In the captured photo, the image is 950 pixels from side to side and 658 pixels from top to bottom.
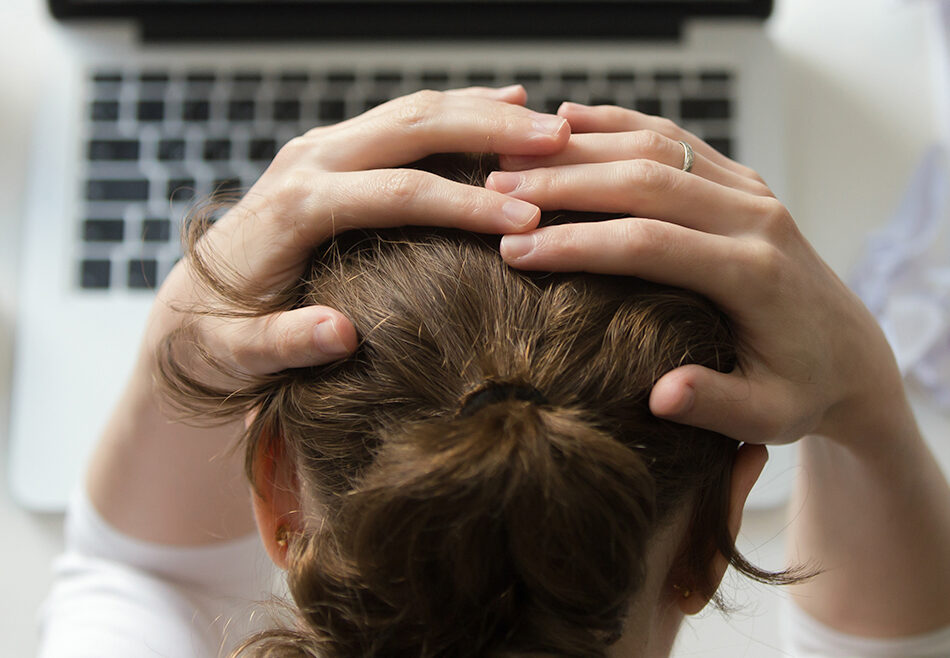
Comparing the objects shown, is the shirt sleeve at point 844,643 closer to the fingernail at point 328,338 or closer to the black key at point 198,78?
the fingernail at point 328,338

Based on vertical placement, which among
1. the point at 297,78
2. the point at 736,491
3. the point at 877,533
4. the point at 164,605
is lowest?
the point at 164,605

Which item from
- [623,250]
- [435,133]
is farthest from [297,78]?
[623,250]

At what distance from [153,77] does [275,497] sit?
0.54 meters

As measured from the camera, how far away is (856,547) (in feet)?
1.99

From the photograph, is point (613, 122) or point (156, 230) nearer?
point (613, 122)

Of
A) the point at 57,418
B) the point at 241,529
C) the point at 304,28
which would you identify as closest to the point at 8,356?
the point at 57,418

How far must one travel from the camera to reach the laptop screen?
81 centimetres

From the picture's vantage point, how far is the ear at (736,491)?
1.40 ft

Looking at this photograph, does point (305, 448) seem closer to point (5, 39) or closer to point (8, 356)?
point (8, 356)

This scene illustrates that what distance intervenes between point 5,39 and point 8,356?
353 millimetres

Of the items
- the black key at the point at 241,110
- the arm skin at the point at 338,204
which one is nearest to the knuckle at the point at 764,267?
the arm skin at the point at 338,204

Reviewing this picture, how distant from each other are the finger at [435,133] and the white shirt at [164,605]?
352 millimetres

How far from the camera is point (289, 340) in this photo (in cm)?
38

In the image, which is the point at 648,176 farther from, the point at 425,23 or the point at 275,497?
the point at 425,23
